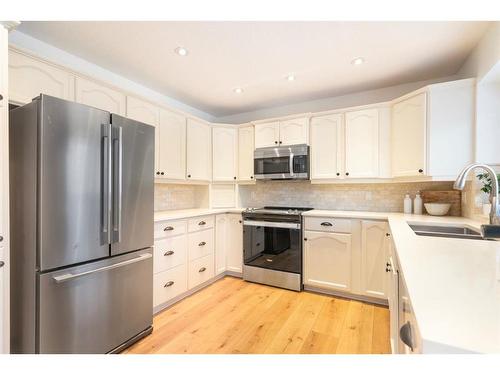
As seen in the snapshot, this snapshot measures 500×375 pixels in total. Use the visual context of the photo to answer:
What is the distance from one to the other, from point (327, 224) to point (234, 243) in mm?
1251

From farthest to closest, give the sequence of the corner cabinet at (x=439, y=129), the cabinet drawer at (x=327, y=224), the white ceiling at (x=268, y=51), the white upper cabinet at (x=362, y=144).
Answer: the white upper cabinet at (x=362, y=144)
the cabinet drawer at (x=327, y=224)
the corner cabinet at (x=439, y=129)
the white ceiling at (x=268, y=51)

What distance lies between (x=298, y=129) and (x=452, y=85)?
1.51 metres

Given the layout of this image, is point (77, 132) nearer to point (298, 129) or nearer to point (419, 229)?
point (298, 129)

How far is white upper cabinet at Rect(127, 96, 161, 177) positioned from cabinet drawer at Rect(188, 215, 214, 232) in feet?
2.15

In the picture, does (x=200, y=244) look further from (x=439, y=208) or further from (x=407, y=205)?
(x=439, y=208)

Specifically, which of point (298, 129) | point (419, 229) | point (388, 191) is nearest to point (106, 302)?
point (419, 229)

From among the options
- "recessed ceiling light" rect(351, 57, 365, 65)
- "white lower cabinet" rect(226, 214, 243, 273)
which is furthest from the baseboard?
"recessed ceiling light" rect(351, 57, 365, 65)

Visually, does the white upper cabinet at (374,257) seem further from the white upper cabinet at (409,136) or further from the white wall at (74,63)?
the white wall at (74,63)

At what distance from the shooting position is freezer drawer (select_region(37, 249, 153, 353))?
133 cm

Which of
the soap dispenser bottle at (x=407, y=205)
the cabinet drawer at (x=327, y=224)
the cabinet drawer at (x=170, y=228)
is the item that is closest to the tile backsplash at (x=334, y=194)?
the soap dispenser bottle at (x=407, y=205)

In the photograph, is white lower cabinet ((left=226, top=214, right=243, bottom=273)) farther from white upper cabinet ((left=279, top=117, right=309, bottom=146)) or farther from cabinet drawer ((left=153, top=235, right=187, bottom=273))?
white upper cabinet ((left=279, top=117, right=309, bottom=146))

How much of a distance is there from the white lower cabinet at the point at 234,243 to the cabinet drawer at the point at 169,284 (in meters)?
0.78

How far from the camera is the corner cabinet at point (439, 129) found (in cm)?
206

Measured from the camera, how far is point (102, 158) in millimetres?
1555
